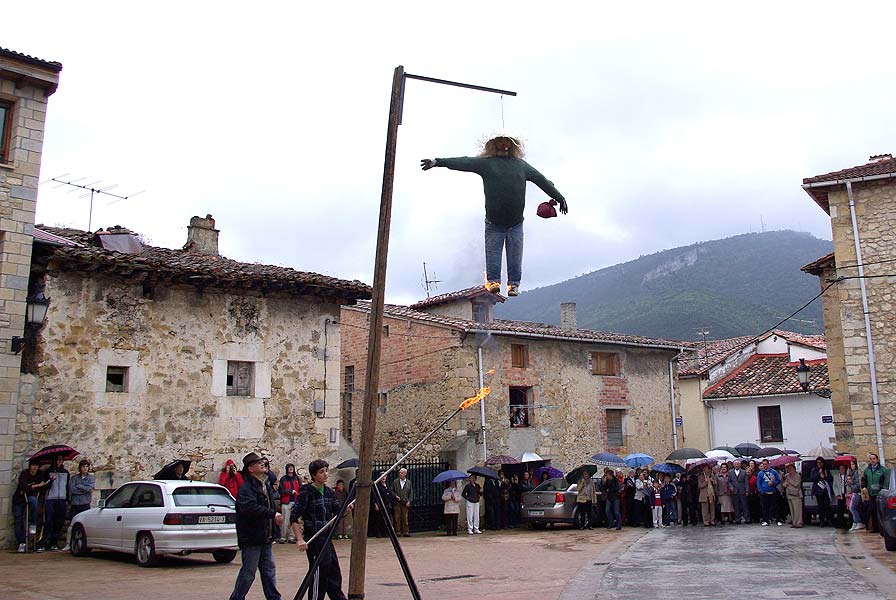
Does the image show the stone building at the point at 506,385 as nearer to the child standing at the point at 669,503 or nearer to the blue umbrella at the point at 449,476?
the blue umbrella at the point at 449,476

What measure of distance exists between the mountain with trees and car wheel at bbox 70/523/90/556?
2929 inches

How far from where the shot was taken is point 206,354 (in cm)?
1828

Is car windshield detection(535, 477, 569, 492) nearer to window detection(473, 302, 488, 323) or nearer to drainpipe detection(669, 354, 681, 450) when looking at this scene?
window detection(473, 302, 488, 323)

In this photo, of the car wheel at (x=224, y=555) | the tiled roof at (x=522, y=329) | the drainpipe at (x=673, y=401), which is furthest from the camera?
the drainpipe at (x=673, y=401)

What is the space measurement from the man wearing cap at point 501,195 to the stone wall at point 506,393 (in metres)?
17.0

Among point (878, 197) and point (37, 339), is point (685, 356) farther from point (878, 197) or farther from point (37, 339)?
point (37, 339)

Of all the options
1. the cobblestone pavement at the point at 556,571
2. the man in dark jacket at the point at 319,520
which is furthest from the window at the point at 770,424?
the man in dark jacket at the point at 319,520

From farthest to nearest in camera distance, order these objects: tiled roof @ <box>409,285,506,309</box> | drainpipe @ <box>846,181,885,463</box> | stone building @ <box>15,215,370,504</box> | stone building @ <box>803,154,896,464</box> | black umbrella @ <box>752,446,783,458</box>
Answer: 1. tiled roof @ <box>409,285,506,309</box>
2. black umbrella @ <box>752,446,783,458</box>
3. stone building @ <box>803,154,896,464</box>
4. drainpipe @ <box>846,181,885,463</box>
5. stone building @ <box>15,215,370,504</box>

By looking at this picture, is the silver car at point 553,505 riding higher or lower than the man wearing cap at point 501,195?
lower

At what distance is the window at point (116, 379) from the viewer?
16938mm

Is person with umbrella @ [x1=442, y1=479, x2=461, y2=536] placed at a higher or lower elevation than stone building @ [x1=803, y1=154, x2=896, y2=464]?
lower

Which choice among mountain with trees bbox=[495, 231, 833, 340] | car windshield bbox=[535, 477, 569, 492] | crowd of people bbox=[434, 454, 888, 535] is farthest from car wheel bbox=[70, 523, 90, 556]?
mountain with trees bbox=[495, 231, 833, 340]

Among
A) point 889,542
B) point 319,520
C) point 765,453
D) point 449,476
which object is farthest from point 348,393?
point 319,520

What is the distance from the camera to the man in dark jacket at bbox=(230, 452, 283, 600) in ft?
24.9
